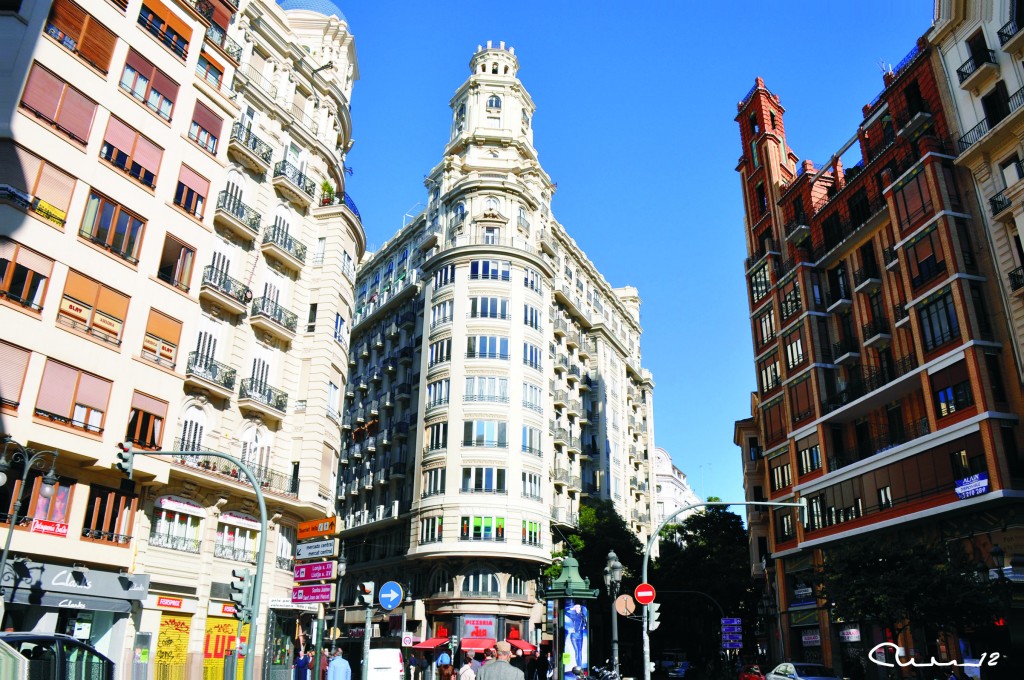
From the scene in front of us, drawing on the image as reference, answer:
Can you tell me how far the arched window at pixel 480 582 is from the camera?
152 ft

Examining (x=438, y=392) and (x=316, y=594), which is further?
(x=438, y=392)

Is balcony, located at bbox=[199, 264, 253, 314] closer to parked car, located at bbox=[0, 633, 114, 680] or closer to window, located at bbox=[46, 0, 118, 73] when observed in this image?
window, located at bbox=[46, 0, 118, 73]

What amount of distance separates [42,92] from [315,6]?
20826 millimetres

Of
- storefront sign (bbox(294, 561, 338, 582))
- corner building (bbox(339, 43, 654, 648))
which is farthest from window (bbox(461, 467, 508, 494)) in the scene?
storefront sign (bbox(294, 561, 338, 582))

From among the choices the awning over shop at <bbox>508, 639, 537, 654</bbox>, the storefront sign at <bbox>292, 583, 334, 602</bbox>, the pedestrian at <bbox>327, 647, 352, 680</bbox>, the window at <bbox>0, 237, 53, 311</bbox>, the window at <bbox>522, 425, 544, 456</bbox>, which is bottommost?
the pedestrian at <bbox>327, 647, 352, 680</bbox>

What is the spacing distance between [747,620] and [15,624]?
4927 centimetres

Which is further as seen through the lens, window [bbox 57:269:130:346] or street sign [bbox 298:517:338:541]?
street sign [bbox 298:517:338:541]

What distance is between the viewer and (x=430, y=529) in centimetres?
4791

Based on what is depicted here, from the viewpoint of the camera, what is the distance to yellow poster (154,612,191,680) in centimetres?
2545

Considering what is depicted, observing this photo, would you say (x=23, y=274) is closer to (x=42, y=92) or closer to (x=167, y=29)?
(x=42, y=92)

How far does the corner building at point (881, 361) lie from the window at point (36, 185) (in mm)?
32208

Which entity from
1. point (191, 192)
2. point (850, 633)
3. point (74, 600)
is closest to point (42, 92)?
point (191, 192)

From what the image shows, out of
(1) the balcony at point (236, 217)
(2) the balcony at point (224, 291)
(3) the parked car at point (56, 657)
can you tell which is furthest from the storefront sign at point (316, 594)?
(1) the balcony at point (236, 217)

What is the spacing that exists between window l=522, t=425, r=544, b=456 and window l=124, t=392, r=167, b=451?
2657 centimetres
